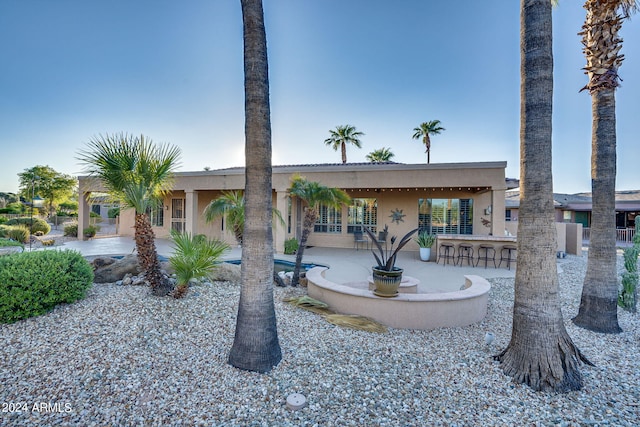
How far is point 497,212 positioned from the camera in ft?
34.8

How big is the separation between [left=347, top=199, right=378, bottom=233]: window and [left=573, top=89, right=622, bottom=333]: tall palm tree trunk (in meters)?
9.51

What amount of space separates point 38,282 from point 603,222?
9.11m

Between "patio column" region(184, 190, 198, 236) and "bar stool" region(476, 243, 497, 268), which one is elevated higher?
"patio column" region(184, 190, 198, 236)

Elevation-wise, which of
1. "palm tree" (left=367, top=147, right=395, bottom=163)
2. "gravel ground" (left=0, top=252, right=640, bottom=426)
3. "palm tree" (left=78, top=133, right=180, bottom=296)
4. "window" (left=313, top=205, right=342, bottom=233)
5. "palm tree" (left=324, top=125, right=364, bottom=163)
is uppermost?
"palm tree" (left=324, top=125, right=364, bottom=163)

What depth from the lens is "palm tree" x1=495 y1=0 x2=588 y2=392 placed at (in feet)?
10.9

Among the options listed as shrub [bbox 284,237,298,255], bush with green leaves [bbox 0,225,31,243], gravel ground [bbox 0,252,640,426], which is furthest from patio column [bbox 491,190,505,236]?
bush with green leaves [bbox 0,225,31,243]

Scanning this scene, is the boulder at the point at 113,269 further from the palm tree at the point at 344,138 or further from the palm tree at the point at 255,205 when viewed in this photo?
the palm tree at the point at 344,138

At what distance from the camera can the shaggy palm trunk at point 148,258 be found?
5035 mm

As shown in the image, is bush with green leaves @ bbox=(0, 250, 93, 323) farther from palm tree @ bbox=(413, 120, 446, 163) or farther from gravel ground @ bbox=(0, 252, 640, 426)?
palm tree @ bbox=(413, 120, 446, 163)

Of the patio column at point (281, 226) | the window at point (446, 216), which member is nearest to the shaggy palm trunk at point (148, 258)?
the patio column at point (281, 226)

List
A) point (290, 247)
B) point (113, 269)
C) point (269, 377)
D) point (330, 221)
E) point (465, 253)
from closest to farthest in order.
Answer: point (269, 377) < point (113, 269) < point (465, 253) < point (290, 247) < point (330, 221)

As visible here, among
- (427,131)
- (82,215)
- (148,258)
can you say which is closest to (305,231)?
(148,258)

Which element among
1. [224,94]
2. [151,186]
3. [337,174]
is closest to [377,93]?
[337,174]

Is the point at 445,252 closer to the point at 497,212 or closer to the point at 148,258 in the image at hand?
the point at 497,212
